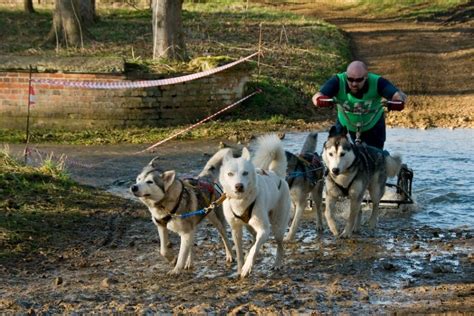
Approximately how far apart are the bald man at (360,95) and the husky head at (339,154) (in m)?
0.74

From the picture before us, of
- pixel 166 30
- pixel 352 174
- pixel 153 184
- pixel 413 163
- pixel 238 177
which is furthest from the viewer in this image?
pixel 166 30

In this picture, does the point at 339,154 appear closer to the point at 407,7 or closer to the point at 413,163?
the point at 413,163

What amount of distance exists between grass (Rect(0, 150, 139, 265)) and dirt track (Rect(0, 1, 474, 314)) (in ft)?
0.68

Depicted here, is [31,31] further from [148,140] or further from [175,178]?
[175,178]

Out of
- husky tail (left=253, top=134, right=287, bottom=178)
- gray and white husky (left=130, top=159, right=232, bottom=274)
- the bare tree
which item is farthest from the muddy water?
the bare tree

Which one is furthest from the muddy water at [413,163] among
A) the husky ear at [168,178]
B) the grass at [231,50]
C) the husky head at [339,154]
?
the husky ear at [168,178]

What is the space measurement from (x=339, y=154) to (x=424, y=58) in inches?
706

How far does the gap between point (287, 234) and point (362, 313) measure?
2.75 meters

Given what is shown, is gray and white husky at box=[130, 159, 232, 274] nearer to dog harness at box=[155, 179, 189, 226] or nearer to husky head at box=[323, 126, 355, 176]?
dog harness at box=[155, 179, 189, 226]

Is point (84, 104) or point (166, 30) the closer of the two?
point (84, 104)

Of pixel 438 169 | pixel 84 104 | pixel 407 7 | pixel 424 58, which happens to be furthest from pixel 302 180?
pixel 407 7

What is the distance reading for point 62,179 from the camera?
10.9 metres

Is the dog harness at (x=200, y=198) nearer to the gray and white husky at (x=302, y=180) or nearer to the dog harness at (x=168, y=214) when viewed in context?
the dog harness at (x=168, y=214)

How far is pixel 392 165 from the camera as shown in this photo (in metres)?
9.65
